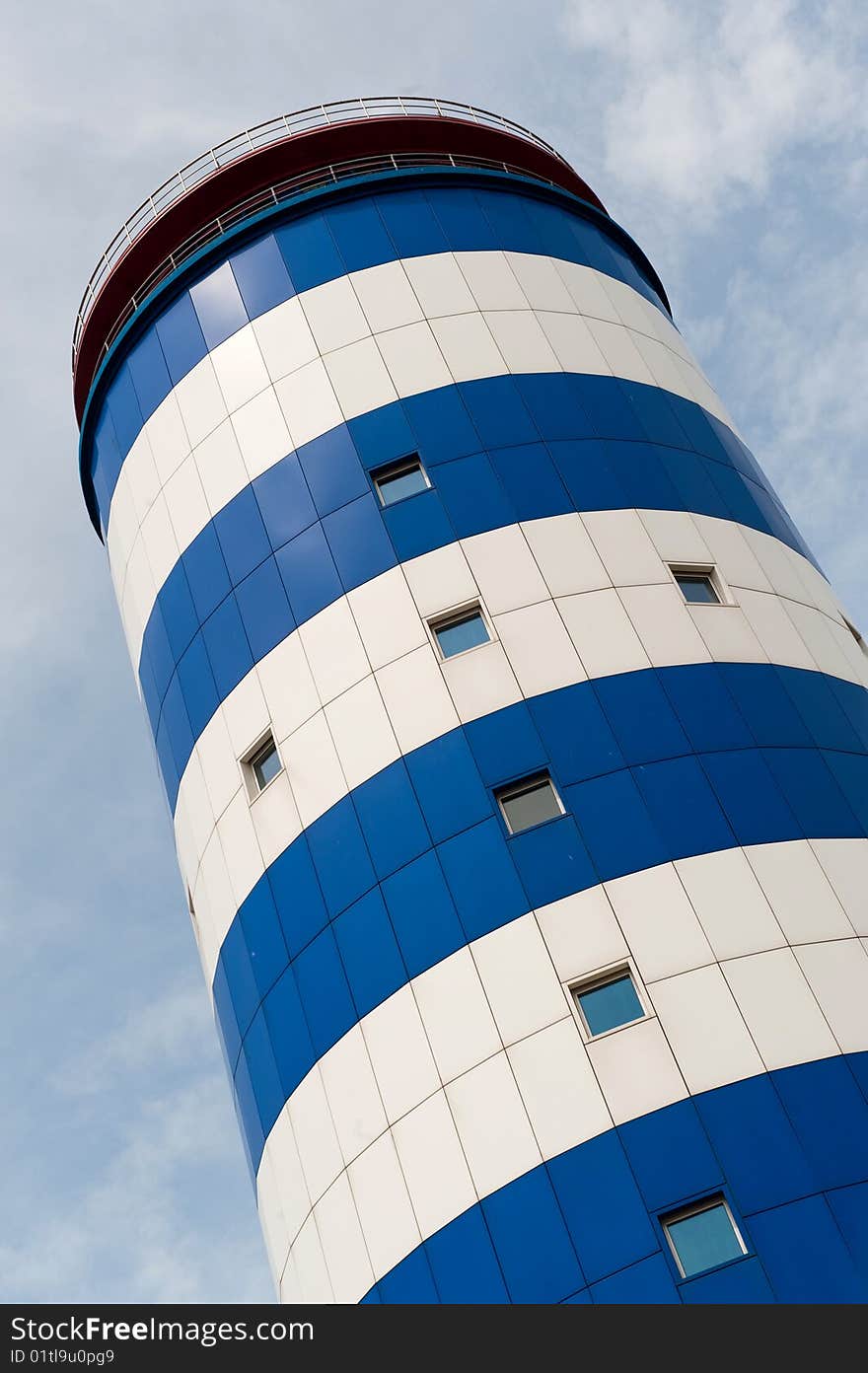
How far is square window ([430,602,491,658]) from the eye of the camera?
82.0ft

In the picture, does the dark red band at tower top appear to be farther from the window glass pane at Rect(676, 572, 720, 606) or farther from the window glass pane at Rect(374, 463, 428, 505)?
the window glass pane at Rect(676, 572, 720, 606)

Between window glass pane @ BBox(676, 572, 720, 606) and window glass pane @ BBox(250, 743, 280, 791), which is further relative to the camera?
window glass pane @ BBox(250, 743, 280, 791)

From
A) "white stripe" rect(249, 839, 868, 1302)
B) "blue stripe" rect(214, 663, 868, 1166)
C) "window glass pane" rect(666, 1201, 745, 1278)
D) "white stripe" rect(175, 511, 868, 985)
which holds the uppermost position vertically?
"white stripe" rect(175, 511, 868, 985)

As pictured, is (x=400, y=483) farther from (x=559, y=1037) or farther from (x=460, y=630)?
(x=559, y=1037)

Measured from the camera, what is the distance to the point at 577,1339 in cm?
1820

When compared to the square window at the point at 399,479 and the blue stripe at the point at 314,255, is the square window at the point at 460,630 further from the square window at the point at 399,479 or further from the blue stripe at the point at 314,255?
the blue stripe at the point at 314,255

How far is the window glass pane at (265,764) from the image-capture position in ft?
85.6

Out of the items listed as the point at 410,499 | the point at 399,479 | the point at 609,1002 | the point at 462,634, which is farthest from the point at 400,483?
the point at 609,1002

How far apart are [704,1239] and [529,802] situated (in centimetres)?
724

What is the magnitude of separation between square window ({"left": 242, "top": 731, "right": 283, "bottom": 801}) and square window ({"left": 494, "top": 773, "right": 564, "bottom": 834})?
490 cm

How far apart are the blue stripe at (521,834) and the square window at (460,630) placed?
1.70m

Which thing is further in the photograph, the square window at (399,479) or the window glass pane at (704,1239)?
the square window at (399,479)

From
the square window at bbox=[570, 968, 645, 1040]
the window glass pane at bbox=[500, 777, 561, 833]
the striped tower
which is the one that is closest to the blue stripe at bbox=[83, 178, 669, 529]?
the striped tower

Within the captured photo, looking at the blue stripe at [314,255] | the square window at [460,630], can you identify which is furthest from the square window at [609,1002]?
the blue stripe at [314,255]
